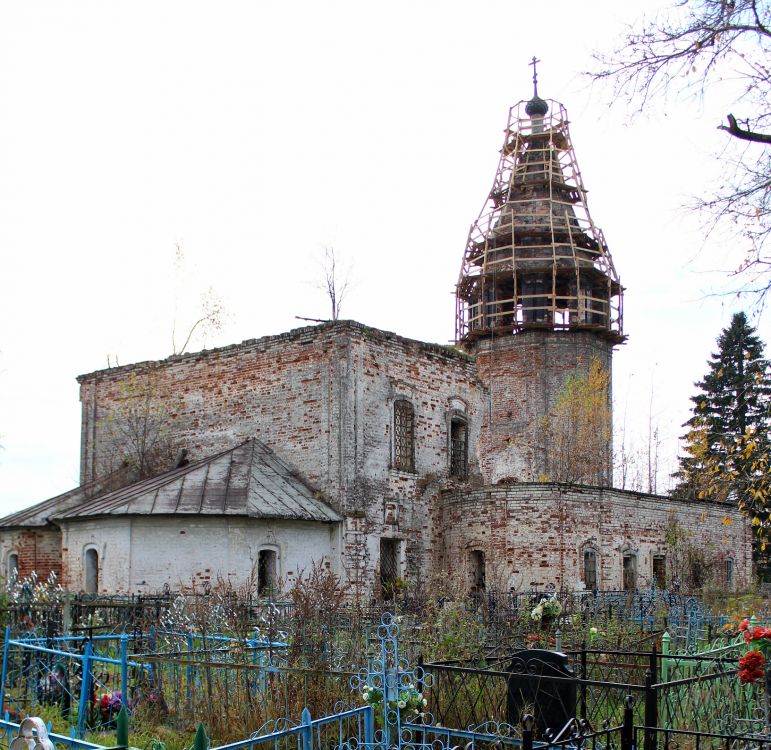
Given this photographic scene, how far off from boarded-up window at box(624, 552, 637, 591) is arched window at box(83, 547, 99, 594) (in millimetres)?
12748

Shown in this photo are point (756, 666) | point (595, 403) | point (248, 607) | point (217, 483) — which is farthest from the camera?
point (595, 403)

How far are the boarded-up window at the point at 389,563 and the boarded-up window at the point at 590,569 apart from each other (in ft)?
14.9

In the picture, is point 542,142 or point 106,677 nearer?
point 106,677

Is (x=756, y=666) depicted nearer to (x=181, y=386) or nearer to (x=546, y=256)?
(x=181, y=386)

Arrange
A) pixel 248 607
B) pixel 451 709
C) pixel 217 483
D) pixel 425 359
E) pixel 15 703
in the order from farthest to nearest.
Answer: pixel 425 359, pixel 217 483, pixel 248 607, pixel 15 703, pixel 451 709

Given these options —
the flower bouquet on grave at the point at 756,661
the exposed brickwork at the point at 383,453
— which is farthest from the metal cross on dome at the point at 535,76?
the flower bouquet on grave at the point at 756,661

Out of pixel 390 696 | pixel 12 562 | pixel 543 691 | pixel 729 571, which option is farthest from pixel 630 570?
pixel 390 696

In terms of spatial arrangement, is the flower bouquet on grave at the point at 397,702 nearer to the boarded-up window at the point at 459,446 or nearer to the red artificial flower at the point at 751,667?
the red artificial flower at the point at 751,667

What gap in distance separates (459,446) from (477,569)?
335cm

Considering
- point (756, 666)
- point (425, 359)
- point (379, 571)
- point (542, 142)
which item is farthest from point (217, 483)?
point (542, 142)

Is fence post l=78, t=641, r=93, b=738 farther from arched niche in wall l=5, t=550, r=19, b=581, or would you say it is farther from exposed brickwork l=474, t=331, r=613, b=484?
exposed brickwork l=474, t=331, r=613, b=484

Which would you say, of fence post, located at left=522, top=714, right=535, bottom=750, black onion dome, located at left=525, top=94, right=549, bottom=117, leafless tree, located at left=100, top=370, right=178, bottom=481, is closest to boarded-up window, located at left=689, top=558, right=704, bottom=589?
leafless tree, located at left=100, top=370, right=178, bottom=481

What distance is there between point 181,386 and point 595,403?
17.7 meters

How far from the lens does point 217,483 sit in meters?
18.9
